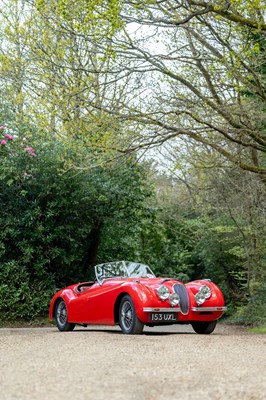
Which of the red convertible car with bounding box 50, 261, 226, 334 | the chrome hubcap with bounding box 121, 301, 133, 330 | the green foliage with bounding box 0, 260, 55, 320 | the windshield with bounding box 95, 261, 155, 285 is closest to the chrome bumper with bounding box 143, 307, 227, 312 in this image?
the red convertible car with bounding box 50, 261, 226, 334

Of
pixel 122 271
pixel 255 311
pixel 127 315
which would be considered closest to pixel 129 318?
pixel 127 315

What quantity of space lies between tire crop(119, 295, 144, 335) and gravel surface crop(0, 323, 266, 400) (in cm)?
177

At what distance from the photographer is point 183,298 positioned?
10.5 metres

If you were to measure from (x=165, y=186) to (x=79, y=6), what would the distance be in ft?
58.7

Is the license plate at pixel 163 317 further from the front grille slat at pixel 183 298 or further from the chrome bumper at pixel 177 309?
the front grille slat at pixel 183 298

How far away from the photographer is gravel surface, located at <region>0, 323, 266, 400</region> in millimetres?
4422

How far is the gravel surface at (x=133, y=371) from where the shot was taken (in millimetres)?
4422

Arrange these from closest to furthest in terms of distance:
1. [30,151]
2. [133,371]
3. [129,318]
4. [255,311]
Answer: [133,371], [129,318], [30,151], [255,311]

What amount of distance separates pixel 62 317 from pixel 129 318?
108 inches

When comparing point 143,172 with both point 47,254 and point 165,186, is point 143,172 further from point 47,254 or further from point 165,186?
point 165,186

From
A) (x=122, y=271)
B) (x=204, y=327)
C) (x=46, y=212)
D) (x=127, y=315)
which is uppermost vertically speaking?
(x=46, y=212)

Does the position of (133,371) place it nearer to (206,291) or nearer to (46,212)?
(206,291)

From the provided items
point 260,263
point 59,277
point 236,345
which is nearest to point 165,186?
point 260,263

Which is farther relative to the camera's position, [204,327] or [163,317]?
[204,327]
